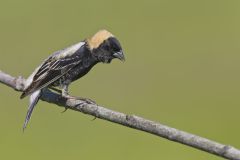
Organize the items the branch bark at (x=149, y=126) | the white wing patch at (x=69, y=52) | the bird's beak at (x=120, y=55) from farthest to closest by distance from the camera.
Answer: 1. the white wing patch at (x=69, y=52)
2. the bird's beak at (x=120, y=55)
3. the branch bark at (x=149, y=126)

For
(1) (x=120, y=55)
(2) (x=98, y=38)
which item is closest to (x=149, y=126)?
(1) (x=120, y=55)

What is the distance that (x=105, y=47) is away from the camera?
4277mm

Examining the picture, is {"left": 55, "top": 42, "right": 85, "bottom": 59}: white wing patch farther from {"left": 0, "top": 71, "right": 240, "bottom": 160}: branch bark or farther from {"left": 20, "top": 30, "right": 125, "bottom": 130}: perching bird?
{"left": 0, "top": 71, "right": 240, "bottom": 160}: branch bark

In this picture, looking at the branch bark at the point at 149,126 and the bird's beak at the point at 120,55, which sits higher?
the bird's beak at the point at 120,55

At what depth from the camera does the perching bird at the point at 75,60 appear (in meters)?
4.25

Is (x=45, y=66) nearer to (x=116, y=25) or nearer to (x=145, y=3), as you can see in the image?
(x=116, y=25)

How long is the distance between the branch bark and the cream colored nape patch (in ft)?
1.13

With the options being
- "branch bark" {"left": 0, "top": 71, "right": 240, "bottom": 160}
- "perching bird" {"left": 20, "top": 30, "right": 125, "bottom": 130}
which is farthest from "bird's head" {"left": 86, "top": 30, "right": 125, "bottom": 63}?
"branch bark" {"left": 0, "top": 71, "right": 240, "bottom": 160}

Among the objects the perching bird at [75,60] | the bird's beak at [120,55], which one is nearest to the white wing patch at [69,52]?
the perching bird at [75,60]

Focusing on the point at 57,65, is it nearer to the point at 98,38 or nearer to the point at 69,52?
the point at 69,52

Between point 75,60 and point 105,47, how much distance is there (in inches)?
5.8

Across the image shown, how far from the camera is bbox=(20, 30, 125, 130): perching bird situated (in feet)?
13.9

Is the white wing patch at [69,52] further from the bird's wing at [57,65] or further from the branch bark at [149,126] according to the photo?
the branch bark at [149,126]

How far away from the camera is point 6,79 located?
3877 mm
